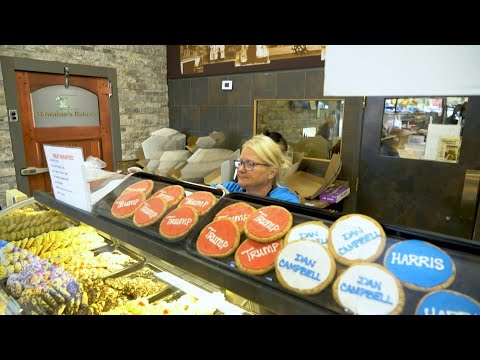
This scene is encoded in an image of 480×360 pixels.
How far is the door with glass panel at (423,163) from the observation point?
2.73 metres

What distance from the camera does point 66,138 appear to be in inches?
167

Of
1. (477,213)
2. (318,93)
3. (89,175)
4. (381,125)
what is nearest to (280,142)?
(318,93)

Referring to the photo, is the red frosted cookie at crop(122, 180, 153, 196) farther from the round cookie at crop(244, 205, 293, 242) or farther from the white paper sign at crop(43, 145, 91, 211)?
the round cookie at crop(244, 205, 293, 242)

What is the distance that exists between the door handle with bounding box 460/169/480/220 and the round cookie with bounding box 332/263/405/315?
8.25ft

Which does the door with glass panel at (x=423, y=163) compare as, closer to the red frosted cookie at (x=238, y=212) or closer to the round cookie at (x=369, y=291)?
the red frosted cookie at (x=238, y=212)

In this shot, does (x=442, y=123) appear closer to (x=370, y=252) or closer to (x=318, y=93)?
(x=318, y=93)

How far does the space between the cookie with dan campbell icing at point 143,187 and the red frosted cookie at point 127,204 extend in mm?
26

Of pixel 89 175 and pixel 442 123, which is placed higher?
pixel 442 123

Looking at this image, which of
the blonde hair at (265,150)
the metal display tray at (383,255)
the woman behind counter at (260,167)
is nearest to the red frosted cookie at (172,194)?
the metal display tray at (383,255)

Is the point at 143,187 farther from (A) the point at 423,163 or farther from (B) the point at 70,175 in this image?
(A) the point at 423,163

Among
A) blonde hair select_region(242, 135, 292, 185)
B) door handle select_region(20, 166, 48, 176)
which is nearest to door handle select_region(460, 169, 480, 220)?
blonde hair select_region(242, 135, 292, 185)

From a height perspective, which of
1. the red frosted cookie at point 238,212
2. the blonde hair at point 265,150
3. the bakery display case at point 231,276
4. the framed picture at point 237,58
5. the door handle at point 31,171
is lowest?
the door handle at point 31,171

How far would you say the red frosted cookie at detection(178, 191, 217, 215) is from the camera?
4.06 feet

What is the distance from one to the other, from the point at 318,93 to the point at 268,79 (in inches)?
28.8
